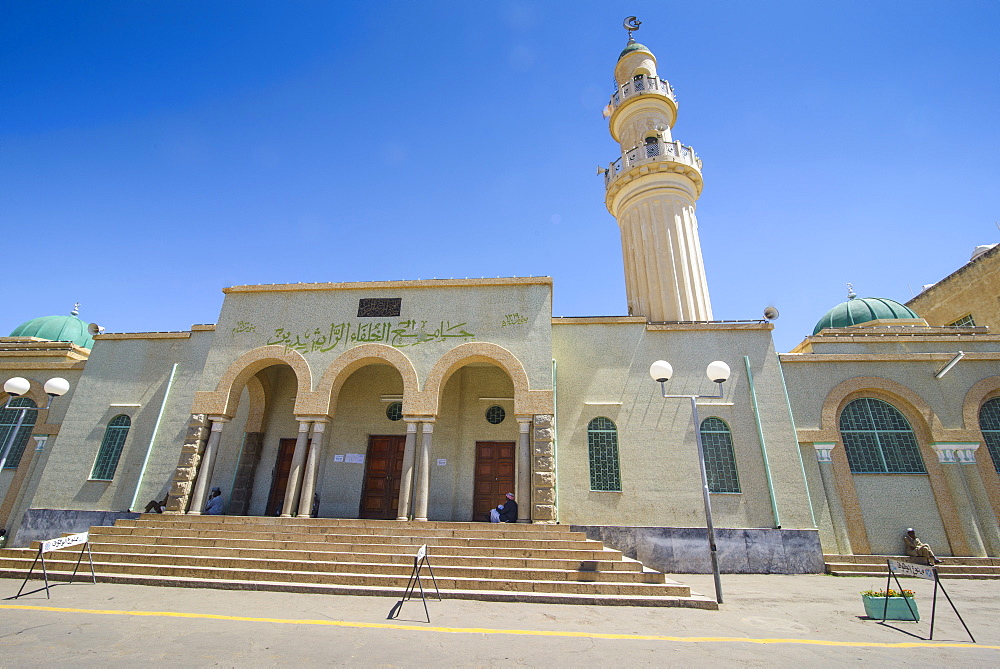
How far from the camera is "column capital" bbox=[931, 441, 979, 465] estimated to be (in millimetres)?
10836

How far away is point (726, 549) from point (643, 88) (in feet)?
49.9

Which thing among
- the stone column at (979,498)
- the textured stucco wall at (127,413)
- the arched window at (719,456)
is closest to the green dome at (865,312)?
the stone column at (979,498)

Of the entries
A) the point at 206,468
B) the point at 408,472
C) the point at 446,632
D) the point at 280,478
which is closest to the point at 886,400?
the point at 408,472

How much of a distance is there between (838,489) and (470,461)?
27.5 ft

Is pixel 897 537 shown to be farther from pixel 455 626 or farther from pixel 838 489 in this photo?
pixel 455 626

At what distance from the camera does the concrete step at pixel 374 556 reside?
24.6 feet

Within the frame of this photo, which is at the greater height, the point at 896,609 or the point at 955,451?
the point at 955,451

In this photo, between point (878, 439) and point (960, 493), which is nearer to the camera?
point (960, 493)

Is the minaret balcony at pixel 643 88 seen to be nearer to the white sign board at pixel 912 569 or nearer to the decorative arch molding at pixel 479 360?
the decorative arch molding at pixel 479 360

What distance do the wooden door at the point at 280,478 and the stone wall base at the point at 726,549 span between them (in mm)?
8004

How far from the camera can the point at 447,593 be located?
6.82 meters

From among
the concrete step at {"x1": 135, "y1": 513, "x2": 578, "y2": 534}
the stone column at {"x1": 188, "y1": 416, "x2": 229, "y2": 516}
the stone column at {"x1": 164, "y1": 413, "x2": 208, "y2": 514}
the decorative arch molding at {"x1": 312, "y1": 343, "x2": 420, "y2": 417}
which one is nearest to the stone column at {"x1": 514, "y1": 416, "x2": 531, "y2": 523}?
the concrete step at {"x1": 135, "y1": 513, "x2": 578, "y2": 534}

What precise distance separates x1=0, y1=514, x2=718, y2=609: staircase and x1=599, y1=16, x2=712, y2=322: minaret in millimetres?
8033

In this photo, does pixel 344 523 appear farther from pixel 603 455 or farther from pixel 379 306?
pixel 603 455
